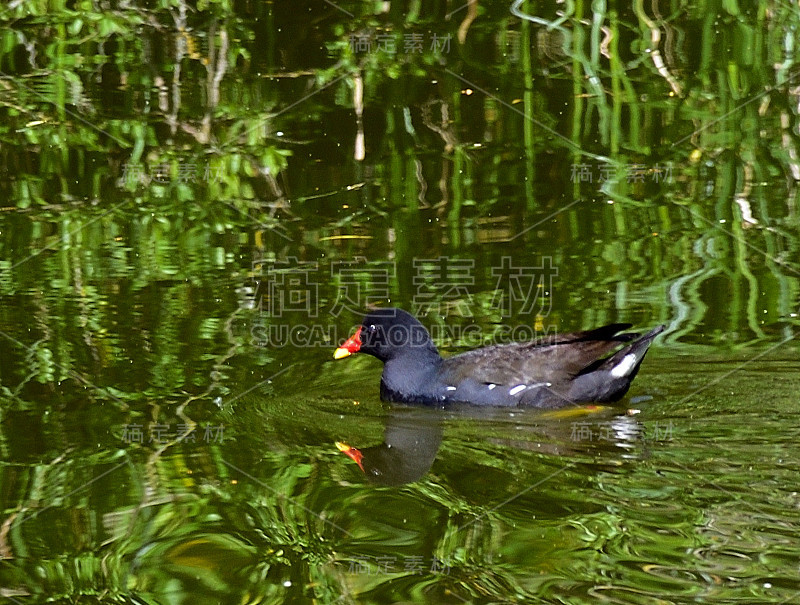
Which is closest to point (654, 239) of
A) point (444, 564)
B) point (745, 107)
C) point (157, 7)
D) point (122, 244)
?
point (745, 107)

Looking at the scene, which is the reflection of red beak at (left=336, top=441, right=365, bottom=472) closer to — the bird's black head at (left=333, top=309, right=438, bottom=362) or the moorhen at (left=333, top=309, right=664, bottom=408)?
the moorhen at (left=333, top=309, right=664, bottom=408)

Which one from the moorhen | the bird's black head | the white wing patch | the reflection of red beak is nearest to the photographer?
the reflection of red beak

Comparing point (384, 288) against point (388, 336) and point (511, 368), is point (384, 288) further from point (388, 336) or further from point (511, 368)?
point (511, 368)

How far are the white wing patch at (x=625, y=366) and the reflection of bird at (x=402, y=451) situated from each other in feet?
2.80

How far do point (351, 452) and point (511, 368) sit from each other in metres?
1.02

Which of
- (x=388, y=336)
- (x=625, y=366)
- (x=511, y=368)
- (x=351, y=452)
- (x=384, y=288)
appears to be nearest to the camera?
(x=351, y=452)

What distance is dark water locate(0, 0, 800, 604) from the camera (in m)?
4.28

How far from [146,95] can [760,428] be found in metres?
6.15

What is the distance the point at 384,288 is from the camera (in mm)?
6973

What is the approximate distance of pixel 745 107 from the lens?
9.37 metres

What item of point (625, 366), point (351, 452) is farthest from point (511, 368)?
point (351, 452)

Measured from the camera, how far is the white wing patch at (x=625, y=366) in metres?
5.71

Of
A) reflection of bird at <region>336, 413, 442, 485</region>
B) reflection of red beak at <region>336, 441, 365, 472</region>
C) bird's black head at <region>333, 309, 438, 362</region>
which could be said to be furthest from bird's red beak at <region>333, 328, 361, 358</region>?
reflection of red beak at <region>336, 441, 365, 472</region>

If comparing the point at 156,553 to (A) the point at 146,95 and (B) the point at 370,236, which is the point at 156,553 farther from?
(A) the point at 146,95
